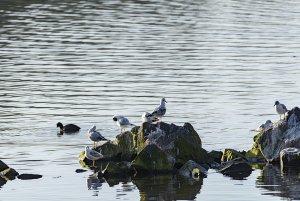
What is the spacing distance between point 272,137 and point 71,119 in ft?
35.0

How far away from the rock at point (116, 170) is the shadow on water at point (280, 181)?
4041 mm

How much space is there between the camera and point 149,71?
54156mm

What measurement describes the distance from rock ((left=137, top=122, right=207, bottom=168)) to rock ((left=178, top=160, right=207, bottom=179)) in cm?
65

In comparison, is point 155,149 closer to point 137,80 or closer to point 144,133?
point 144,133

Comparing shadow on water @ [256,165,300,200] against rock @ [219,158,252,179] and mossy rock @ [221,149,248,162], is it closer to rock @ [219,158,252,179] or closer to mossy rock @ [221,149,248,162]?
rock @ [219,158,252,179]

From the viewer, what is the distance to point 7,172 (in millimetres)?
30125

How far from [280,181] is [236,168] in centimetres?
183

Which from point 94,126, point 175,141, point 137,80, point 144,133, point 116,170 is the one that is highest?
point 144,133

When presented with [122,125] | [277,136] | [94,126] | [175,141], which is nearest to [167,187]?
[175,141]

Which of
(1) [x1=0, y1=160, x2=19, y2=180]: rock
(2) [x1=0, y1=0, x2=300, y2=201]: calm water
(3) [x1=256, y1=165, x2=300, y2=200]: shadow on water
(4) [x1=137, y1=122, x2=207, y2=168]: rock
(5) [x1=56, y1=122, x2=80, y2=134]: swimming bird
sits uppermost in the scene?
(4) [x1=137, y1=122, x2=207, y2=168]: rock

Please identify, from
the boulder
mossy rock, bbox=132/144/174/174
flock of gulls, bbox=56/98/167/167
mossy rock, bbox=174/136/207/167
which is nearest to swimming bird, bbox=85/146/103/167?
flock of gulls, bbox=56/98/167/167

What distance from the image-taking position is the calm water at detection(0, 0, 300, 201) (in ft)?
97.1

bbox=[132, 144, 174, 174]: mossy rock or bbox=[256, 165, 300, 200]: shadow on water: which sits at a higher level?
bbox=[132, 144, 174, 174]: mossy rock

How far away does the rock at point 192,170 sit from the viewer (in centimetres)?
3047
